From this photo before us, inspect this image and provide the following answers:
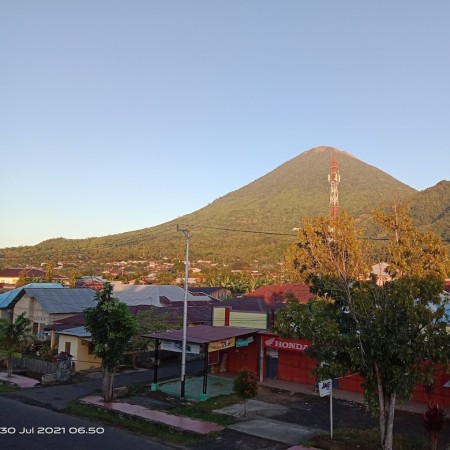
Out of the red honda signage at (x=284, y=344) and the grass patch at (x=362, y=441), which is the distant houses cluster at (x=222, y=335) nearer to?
the red honda signage at (x=284, y=344)

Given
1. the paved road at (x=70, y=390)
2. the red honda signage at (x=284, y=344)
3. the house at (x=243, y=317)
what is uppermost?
the house at (x=243, y=317)

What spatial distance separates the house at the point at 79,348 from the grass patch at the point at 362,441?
1852cm

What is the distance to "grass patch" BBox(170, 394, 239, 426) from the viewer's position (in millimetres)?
19102

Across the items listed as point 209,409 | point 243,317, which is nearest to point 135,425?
point 209,409

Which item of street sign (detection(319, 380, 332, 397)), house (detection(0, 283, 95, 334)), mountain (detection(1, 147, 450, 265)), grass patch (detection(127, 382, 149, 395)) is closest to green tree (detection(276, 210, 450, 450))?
street sign (detection(319, 380, 332, 397))

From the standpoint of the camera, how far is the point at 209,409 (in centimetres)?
2070

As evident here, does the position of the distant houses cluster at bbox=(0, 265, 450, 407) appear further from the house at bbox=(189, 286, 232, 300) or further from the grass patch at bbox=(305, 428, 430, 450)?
the house at bbox=(189, 286, 232, 300)

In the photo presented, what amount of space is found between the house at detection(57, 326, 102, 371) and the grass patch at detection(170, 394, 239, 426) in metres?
11.4

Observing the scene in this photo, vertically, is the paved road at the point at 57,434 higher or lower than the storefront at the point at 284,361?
lower

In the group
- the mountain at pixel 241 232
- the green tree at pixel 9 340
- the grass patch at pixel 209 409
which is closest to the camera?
the grass patch at pixel 209 409

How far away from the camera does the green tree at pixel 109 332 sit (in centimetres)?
2225

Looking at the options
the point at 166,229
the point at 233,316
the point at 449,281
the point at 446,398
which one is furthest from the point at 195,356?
the point at 166,229

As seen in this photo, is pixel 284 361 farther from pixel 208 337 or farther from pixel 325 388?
pixel 325 388

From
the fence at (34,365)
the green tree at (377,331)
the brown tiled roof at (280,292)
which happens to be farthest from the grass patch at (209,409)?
the brown tiled roof at (280,292)
